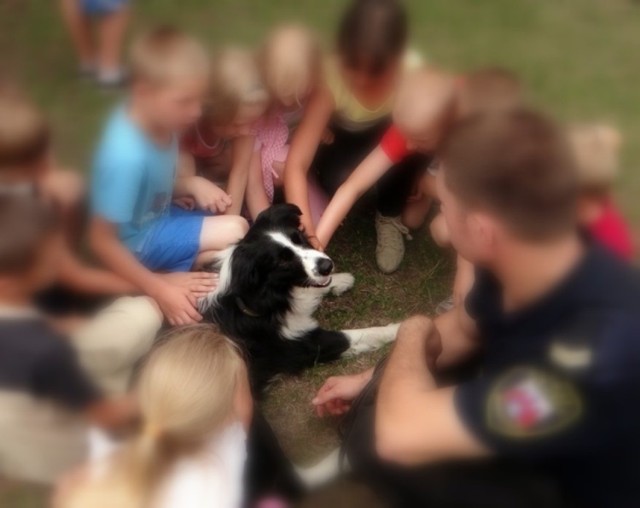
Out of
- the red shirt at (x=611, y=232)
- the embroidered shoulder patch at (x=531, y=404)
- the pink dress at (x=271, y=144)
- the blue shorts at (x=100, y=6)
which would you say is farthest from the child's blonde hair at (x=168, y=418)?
the blue shorts at (x=100, y=6)

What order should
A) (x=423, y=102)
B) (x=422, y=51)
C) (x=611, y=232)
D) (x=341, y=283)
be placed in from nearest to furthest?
(x=611, y=232)
(x=423, y=102)
(x=341, y=283)
(x=422, y=51)

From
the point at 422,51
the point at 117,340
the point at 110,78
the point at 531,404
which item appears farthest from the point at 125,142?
the point at 422,51

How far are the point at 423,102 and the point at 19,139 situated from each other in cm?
124

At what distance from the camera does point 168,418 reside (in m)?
1.36

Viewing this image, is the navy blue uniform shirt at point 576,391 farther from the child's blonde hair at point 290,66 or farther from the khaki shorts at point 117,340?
the child's blonde hair at point 290,66

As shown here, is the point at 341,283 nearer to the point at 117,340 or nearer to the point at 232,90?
the point at 232,90

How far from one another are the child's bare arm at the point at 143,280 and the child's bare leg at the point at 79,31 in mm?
1490

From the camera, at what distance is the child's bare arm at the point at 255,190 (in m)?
2.58

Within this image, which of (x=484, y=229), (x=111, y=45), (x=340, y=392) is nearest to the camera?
(x=484, y=229)

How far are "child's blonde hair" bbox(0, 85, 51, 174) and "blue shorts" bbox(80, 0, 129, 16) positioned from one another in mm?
1287

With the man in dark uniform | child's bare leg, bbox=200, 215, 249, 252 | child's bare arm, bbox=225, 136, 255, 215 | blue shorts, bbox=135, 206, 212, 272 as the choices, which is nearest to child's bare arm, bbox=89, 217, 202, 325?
blue shorts, bbox=135, 206, 212, 272

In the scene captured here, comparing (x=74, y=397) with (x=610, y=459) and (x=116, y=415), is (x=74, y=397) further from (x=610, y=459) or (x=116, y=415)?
(x=610, y=459)

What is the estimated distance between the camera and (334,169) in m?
2.66

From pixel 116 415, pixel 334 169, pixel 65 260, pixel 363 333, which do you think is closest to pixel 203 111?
pixel 334 169
